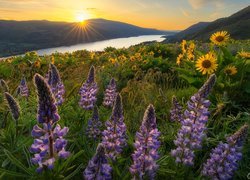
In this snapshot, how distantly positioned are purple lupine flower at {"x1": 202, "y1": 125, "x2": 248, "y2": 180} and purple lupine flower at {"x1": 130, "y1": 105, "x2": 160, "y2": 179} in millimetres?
661

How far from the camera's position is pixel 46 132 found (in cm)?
250

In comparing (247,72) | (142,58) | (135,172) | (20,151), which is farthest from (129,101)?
(142,58)

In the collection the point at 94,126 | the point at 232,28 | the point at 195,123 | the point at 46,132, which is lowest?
the point at 232,28

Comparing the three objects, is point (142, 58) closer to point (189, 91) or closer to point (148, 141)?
point (189, 91)

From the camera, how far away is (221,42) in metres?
8.34

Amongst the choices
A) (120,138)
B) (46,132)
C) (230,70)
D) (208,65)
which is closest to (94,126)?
(120,138)

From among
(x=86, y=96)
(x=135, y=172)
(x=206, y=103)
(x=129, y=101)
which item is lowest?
A: (x=129, y=101)

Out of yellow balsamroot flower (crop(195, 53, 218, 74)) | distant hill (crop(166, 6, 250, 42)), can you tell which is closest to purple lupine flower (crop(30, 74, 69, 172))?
yellow balsamroot flower (crop(195, 53, 218, 74))

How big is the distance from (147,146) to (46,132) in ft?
3.04

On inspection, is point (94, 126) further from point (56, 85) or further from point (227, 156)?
point (227, 156)

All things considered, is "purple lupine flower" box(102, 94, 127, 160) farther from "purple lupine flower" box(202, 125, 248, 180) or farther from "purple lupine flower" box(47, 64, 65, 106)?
"purple lupine flower" box(47, 64, 65, 106)

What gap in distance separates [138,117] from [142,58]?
729 cm

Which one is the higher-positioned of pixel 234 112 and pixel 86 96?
pixel 86 96

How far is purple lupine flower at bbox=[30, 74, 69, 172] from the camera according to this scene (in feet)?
7.63
